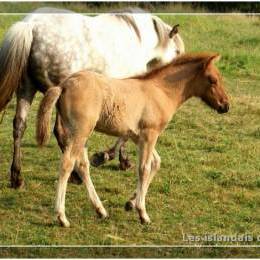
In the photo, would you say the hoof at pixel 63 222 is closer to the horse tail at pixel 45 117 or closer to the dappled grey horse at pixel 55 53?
the horse tail at pixel 45 117

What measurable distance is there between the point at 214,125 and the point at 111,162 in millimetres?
2176

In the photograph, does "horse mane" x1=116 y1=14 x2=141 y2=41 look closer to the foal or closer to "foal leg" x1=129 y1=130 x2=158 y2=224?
the foal

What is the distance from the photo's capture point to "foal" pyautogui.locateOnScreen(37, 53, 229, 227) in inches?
252

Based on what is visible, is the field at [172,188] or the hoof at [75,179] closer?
the field at [172,188]

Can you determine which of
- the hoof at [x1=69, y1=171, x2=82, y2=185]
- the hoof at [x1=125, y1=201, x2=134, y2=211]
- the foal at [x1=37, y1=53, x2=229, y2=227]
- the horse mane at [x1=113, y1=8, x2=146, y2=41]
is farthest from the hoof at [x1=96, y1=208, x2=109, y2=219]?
the horse mane at [x1=113, y1=8, x2=146, y2=41]

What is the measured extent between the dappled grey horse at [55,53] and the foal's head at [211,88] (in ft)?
2.58

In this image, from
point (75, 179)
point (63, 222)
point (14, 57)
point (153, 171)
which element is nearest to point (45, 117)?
point (63, 222)

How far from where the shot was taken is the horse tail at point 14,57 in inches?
298

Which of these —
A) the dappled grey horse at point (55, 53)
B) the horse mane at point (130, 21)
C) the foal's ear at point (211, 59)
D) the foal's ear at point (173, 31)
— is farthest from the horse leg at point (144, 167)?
the foal's ear at point (173, 31)

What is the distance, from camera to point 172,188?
25.5 feet

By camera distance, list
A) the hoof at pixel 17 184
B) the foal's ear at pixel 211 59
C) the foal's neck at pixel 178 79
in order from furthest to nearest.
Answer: the hoof at pixel 17 184 < the foal's neck at pixel 178 79 < the foal's ear at pixel 211 59

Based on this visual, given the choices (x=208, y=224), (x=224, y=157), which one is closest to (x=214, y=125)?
(x=224, y=157)

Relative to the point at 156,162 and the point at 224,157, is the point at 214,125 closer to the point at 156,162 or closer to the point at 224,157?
the point at 224,157

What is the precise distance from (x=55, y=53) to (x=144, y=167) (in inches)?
70.1
